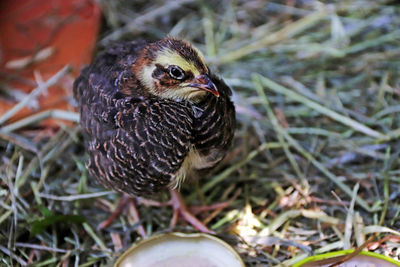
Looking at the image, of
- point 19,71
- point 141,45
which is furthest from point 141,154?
point 19,71

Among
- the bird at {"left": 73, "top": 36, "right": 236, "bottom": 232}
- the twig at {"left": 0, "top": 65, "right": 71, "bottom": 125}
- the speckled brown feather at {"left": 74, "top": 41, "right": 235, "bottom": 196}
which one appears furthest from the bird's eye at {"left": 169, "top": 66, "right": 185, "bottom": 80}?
the twig at {"left": 0, "top": 65, "right": 71, "bottom": 125}

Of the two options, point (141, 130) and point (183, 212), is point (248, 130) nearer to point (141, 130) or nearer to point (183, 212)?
point (183, 212)

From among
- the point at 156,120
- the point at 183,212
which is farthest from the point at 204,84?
the point at 183,212

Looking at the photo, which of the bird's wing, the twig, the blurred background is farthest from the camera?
the twig

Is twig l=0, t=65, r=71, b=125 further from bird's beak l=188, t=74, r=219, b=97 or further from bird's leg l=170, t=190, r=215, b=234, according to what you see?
bird's beak l=188, t=74, r=219, b=97

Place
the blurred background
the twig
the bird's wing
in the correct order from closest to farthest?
the bird's wing
the blurred background
the twig

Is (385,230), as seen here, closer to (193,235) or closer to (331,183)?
(331,183)

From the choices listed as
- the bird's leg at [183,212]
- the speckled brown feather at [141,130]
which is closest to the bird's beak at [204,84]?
the speckled brown feather at [141,130]
